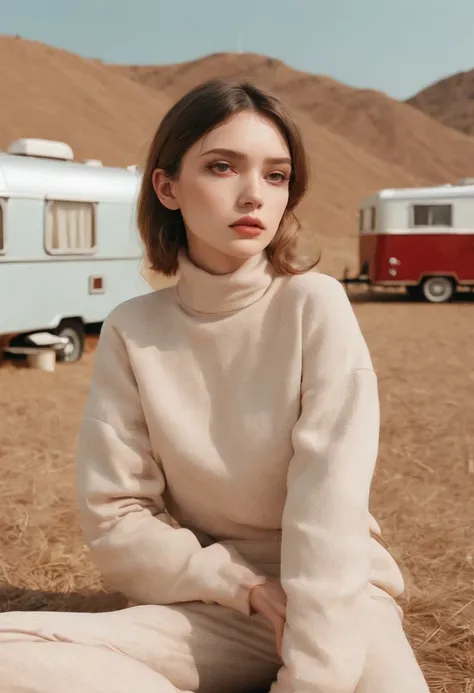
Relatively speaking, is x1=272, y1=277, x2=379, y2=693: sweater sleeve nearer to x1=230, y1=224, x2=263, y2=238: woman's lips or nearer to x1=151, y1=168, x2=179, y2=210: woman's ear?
x1=230, y1=224, x2=263, y2=238: woman's lips

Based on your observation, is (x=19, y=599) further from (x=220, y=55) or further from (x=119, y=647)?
(x=220, y=55)

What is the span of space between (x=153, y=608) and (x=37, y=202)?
6.87 m

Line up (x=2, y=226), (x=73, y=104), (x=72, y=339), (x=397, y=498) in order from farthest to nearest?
(x=73, y=104), (x=72, y=339), (x=2, y=226), (x=397, y=498)

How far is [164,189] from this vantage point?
2.15 meters

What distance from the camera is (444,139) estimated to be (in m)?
74.4

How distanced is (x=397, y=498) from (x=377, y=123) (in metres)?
74.2

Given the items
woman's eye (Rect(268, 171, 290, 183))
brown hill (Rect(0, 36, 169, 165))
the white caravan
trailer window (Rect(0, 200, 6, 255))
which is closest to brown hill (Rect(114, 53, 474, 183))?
brown hill (Rect(0, 36, 169, 165))

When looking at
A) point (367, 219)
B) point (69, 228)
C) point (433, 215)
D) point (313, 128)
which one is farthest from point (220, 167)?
point (313, 128)

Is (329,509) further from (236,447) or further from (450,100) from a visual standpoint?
(450,100)

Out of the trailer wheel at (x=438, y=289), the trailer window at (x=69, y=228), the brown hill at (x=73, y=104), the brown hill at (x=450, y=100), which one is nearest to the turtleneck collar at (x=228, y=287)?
the trailer window at (x=69, y=228)

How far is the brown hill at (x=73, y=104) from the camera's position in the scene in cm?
3484

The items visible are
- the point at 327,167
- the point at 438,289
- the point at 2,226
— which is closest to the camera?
the point at 2,226

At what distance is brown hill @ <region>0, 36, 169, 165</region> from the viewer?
34844 millimetres

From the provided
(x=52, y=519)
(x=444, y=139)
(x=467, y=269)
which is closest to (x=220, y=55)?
(x=444, y=139)
